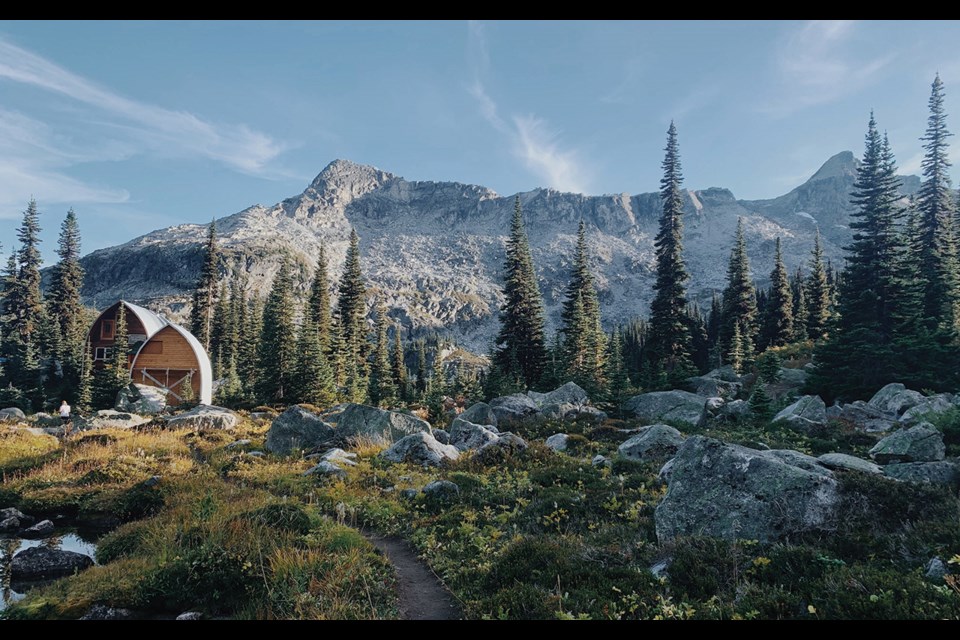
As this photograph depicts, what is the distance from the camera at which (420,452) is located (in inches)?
676

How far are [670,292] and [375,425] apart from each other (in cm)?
3648

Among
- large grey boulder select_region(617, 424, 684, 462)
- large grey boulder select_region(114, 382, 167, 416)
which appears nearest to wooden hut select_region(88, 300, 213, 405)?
large grey boulder select_region(114, 382, 167, 416)

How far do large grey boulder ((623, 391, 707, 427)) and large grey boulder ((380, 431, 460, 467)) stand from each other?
1331 cm

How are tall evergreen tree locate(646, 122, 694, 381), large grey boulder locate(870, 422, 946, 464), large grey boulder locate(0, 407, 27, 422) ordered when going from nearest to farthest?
large grey boulder locate(870, 422, 946, 464)
large grey boulder locate(0, 407, 27, 422)
tall evergreen tree locate(646, 122, 694, 381)

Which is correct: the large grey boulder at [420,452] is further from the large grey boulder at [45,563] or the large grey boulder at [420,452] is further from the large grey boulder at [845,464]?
the large grey boulder at [845,464]

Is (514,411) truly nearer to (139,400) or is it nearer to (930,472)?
(930,472)

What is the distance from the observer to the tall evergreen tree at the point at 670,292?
44.3 metres

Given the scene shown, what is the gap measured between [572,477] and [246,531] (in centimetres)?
900

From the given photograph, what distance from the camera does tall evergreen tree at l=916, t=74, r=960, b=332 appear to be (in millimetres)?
33819

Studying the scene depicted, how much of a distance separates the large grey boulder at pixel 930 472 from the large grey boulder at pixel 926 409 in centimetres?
1124

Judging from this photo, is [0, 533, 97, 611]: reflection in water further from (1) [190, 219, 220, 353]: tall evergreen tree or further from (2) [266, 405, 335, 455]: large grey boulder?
(1) [190, 219, 220, 353]: tall evergreen tree

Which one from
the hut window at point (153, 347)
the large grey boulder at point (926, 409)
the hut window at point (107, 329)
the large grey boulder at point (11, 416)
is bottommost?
the large grey boulder at point (11, 416)

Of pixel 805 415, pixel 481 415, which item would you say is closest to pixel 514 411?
pixel 481 415

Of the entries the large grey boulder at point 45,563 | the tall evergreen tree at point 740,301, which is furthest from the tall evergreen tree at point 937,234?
the large grey boulder at point 45,563
